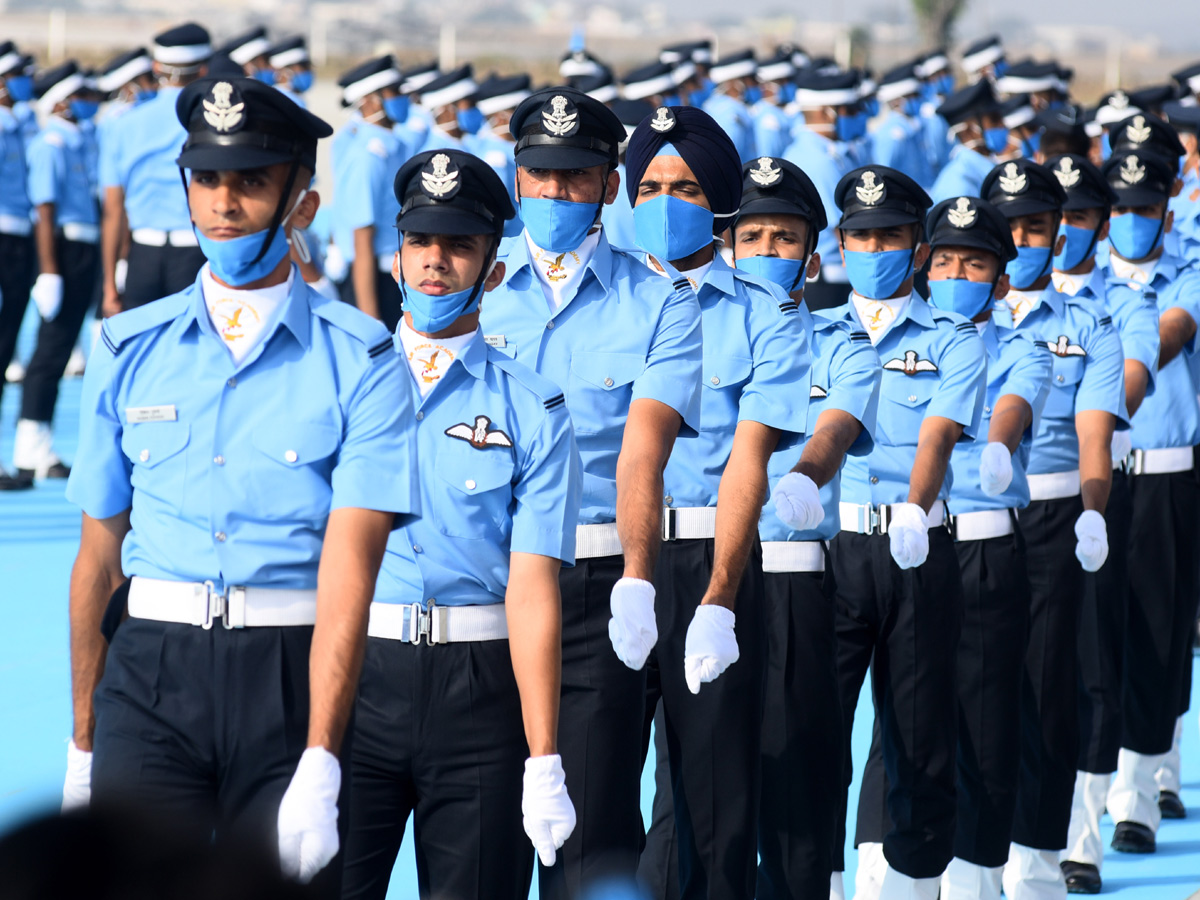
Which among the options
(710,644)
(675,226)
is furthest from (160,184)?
(710,644)

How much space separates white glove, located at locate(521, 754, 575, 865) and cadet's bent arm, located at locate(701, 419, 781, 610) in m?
0.89

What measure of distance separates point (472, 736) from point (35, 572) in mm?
6329

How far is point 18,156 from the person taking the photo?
11.3 m

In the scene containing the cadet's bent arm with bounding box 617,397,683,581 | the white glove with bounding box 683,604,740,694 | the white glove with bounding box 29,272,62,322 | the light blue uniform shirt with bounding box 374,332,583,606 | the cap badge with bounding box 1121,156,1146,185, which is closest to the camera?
the light blue uniform shirt with bounding box 374,332,583,606

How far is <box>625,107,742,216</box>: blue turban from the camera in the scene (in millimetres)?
4570

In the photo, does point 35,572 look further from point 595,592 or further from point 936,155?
point 936,155

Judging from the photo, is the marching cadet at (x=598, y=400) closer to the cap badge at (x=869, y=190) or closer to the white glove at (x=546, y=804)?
the white glove at (x=546, y=804)

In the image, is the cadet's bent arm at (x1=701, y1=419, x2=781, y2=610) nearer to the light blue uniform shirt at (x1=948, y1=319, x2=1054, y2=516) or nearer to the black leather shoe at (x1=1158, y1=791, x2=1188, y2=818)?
the light blue uniform shirt at (x1=948, y1=319, x2=1054, y2=516)

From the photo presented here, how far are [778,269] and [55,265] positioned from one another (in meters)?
7.26

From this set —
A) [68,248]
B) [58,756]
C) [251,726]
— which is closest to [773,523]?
[251,726]

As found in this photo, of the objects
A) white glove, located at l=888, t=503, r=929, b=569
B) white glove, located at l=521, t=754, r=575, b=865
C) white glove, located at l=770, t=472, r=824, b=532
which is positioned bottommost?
white glove, located at l=521, t=754, r=575, b=865

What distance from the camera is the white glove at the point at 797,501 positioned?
4324 mm

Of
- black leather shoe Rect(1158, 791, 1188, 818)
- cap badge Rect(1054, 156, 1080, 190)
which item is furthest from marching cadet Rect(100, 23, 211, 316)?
black leather shoe Rect(1158, 791, 1188, 818)

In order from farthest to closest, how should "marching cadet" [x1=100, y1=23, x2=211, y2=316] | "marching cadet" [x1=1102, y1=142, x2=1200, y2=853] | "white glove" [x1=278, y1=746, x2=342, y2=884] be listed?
"marching cadet" [x1=100, y1=23, x2=211, y2=316] → "marching cadet" [x1=1102, y1=142, x2=1200, y2=853] → "white glove" [x1=278, y1=746, x2=342, y2=884]
